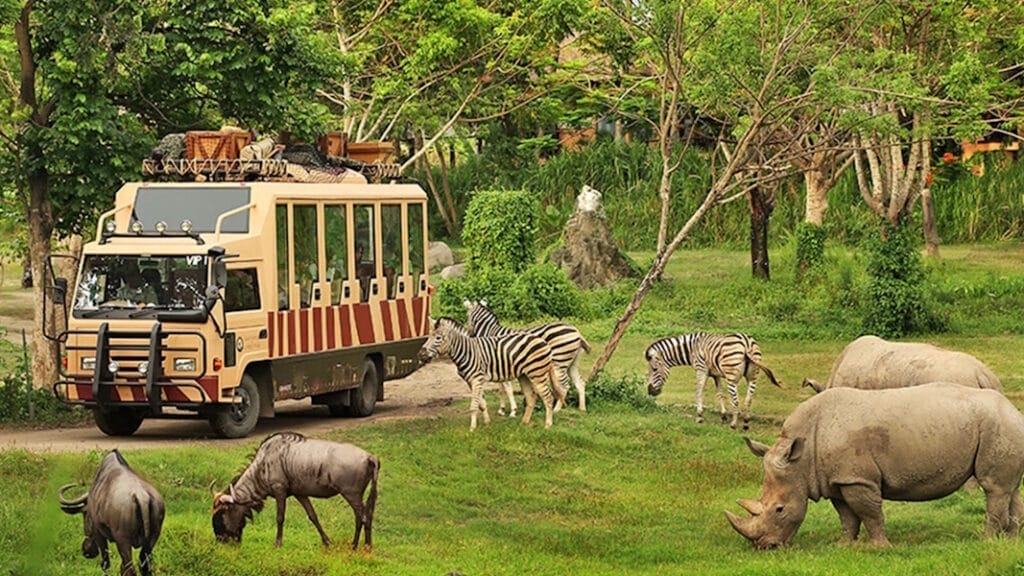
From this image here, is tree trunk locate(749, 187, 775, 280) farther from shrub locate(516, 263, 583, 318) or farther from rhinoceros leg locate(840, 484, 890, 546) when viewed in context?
rhinoceros leg locate(840, 484, 890, 546)

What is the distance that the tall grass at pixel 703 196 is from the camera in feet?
141

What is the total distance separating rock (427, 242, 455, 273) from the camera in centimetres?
4149

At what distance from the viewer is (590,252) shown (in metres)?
35.6

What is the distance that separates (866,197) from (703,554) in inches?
848

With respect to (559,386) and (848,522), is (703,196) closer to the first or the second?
(559,386)

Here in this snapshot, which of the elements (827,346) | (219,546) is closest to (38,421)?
(219,546)

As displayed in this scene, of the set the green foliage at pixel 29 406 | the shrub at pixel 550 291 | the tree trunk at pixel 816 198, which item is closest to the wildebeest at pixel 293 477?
the green foliage at pixel 29 406

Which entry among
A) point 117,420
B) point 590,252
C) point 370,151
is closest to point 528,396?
point 117,420

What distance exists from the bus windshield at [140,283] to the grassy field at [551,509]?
1827mm

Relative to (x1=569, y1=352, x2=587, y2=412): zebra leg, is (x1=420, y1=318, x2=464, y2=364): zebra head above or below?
above

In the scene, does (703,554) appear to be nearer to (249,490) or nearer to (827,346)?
(249,490)

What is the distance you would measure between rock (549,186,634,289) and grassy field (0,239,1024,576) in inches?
352

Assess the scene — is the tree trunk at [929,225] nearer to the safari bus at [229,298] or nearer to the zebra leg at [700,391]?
the zebra leg at [700,391]

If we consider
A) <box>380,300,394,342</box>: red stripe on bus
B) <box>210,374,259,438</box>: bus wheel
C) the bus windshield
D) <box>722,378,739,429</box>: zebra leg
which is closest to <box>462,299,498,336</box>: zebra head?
<box>380,300,394,342</box>: red stripe on bus
